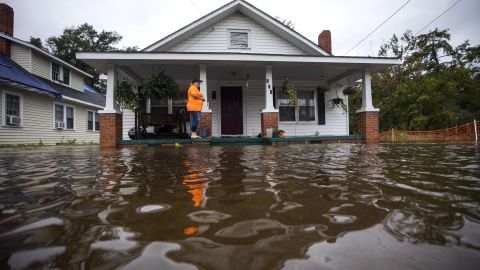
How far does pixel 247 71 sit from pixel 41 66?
43.7 ft

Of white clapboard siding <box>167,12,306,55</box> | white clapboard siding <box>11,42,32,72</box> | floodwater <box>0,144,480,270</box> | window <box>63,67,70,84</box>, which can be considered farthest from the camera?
window <box>63,67,70,84</box>

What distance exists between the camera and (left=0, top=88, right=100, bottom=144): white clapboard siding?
1273 centimetres

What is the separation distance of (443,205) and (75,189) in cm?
229

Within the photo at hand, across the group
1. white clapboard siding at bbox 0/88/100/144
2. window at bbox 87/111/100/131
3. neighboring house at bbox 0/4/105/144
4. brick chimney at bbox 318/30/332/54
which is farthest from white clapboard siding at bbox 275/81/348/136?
window at bbox 87/111/100/131

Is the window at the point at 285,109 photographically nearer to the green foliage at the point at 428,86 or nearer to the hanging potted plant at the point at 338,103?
the hanging potted plant at the point at 338,103

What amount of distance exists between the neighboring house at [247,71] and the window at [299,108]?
48mm

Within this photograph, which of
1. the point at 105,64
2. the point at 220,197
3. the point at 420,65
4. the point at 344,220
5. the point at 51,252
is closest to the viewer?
the point at 51,252

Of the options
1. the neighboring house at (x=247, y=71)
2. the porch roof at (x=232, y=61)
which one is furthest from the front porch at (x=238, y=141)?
the porch roof at (x=232, y=61)

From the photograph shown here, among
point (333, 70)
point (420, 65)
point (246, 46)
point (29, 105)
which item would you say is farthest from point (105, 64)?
point (420, 65)

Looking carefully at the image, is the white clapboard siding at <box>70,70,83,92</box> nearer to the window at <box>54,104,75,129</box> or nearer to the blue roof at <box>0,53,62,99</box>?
the window at <box>54,104,75,129</box>

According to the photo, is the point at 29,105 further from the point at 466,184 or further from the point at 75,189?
the point at 466,184

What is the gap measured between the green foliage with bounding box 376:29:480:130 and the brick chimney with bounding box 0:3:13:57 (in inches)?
1053

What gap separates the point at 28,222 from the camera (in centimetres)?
110

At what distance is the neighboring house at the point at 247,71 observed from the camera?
907cm
